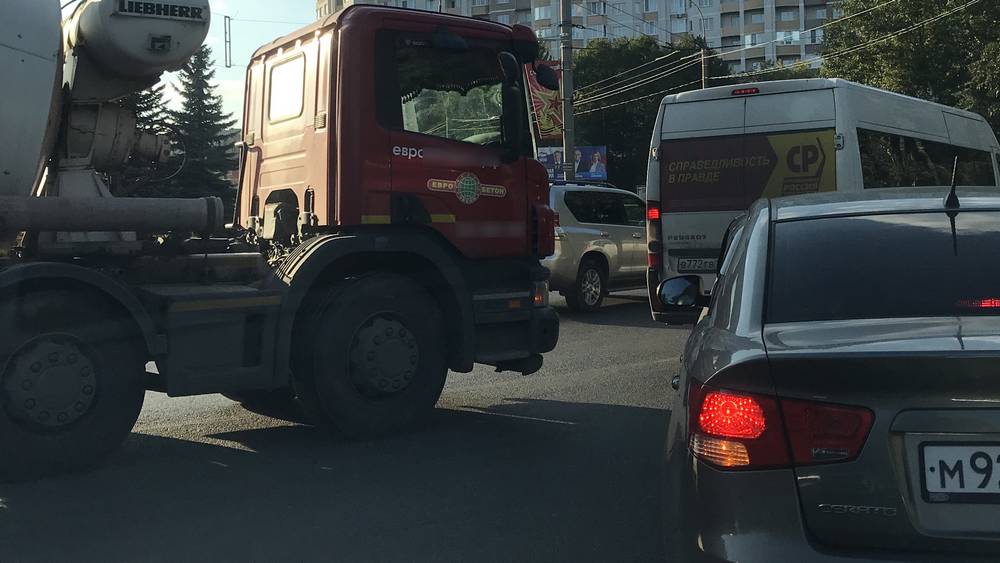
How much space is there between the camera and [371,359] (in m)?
6.71

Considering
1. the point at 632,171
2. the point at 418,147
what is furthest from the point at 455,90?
the point at 632,171

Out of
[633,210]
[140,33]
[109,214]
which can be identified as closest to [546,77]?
[140,33]

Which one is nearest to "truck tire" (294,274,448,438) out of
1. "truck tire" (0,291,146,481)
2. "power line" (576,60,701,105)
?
"truck tire" (0,291,146,481)

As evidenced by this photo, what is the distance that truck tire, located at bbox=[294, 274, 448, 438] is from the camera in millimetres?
6547

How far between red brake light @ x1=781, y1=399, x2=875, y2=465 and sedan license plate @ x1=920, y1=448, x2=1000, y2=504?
16 centimetres

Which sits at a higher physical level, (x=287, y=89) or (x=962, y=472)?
(x=287, y=89)

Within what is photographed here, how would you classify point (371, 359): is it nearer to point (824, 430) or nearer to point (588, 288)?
point (824, 430)

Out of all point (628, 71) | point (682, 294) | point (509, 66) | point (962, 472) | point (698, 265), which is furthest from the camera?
point (628, 71)

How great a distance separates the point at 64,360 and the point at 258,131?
276cm

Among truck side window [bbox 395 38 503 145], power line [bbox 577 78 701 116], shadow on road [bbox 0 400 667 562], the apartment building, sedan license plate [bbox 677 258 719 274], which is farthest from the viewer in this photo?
the apartment building

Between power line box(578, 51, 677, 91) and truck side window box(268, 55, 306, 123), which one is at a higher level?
power line box(578, 51, 677, 91)

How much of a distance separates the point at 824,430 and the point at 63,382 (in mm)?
4489

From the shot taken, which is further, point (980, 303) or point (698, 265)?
point (698, 265)

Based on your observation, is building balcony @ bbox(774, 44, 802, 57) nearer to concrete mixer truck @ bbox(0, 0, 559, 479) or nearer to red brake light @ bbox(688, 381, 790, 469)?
concrete mixer truck @ bbox(0, 0, 559, 479)
